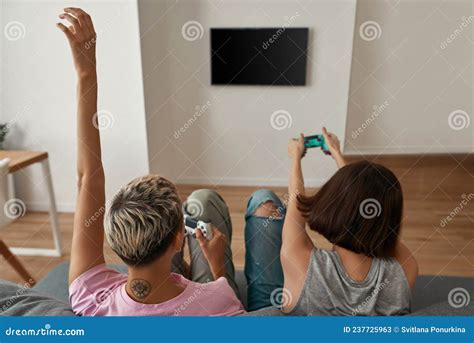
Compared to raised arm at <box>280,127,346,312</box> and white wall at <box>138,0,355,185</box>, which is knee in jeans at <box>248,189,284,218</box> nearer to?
raised arm at <box>280,127,346,312</box>

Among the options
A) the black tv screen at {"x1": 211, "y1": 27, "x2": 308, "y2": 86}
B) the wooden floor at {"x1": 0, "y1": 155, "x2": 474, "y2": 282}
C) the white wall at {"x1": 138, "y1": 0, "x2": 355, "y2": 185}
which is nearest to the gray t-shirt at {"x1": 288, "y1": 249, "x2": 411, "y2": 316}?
the wooden floor at {"x1": 0, "y1": 155, "x2": 474, "y2": 282}

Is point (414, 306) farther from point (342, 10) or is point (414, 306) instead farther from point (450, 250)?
point (342, 10)

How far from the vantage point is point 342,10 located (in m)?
1.25

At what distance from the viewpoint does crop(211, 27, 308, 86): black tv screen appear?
1185 millimetres

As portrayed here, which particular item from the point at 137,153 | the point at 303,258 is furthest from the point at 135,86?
the point at 303,258

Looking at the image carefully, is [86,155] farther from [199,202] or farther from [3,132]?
[3,132]

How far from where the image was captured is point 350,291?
513 millimetres

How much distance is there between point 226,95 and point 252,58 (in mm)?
189

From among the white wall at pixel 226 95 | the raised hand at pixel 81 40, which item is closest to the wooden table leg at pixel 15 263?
the white wall at pixel 226 95

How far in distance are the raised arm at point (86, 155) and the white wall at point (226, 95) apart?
66 centimetres

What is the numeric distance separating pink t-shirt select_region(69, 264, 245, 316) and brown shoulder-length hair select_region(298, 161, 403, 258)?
18 centimetres

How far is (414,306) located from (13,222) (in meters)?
1.37

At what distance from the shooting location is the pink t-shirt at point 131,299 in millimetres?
415

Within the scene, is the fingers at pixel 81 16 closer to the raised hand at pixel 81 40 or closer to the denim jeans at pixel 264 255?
the raised hand at pixel 81 40
